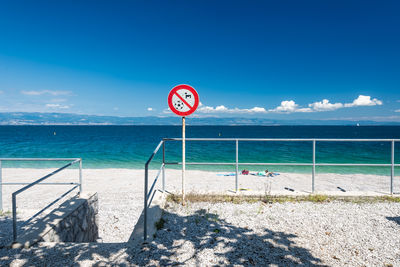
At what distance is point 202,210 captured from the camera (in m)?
4.71

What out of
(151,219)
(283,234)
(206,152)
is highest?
(151,219)

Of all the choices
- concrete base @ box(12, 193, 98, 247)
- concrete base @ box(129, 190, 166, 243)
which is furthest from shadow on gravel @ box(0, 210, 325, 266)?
concrete base @ box(12, 193, 98, 247)

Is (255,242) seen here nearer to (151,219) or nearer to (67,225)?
(151,219)

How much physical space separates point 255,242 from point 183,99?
2.95 metres

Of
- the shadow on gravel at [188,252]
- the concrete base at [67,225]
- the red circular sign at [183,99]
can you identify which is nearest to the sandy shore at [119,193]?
the shadow on gravel at [188,252]

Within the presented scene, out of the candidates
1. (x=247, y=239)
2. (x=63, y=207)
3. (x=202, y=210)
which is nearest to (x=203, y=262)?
(x=247, y=239)

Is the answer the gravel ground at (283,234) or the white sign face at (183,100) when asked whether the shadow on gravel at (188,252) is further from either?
the white sign face at (183,100)

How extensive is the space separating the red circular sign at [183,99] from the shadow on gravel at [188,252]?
2.34 m

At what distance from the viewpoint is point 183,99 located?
493 cm

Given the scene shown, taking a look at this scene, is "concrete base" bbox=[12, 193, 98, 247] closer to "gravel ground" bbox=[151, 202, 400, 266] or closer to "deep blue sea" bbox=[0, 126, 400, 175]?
"gravel ground" bbox=[151, 202, 400, 266]

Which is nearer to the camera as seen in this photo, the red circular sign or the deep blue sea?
the red circular sign

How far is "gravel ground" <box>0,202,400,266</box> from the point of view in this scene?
2.98 meters

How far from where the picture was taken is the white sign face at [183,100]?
4.90 metres

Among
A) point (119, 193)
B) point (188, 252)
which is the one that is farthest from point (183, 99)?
point (119, 193)
